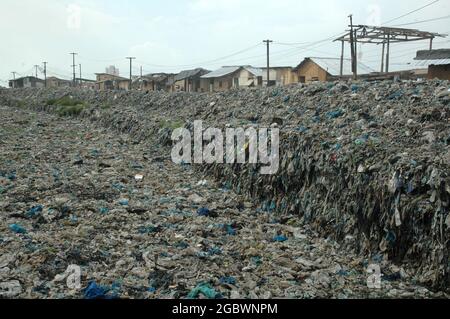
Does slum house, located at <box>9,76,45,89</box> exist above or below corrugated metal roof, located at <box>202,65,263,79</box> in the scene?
above

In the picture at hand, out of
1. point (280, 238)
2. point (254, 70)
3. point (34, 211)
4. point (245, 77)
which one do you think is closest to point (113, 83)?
point (245, 77)

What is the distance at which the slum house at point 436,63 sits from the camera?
47.3 feet

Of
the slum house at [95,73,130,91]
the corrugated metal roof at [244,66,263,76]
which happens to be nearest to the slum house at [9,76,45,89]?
the slum house at [95,73,130,91]

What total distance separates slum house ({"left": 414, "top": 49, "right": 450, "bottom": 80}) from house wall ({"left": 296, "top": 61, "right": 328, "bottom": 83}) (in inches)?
317

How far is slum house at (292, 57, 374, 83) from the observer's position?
24.2m

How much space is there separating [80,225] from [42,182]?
243 centimetres

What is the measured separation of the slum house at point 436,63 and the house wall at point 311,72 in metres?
8.06

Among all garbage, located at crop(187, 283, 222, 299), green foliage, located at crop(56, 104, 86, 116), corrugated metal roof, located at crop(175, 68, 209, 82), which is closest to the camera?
garbage, located at crop(187, 283, 222, 299)

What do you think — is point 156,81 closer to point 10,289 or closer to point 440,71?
point 440,71

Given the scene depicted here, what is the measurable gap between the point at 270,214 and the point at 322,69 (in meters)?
19.8

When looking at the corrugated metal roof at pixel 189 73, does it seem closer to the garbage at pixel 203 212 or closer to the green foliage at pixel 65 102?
the green foliage at pixel 65 102

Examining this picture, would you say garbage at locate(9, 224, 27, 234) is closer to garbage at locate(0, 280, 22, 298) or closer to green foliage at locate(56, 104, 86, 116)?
garbage at locate(0, 280, 22, 298)

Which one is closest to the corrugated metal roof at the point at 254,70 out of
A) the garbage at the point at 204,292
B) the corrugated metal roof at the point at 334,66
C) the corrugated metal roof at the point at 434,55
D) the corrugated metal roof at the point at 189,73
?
the corrugated metal roof at the point at 189,73

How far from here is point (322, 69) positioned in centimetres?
2428
